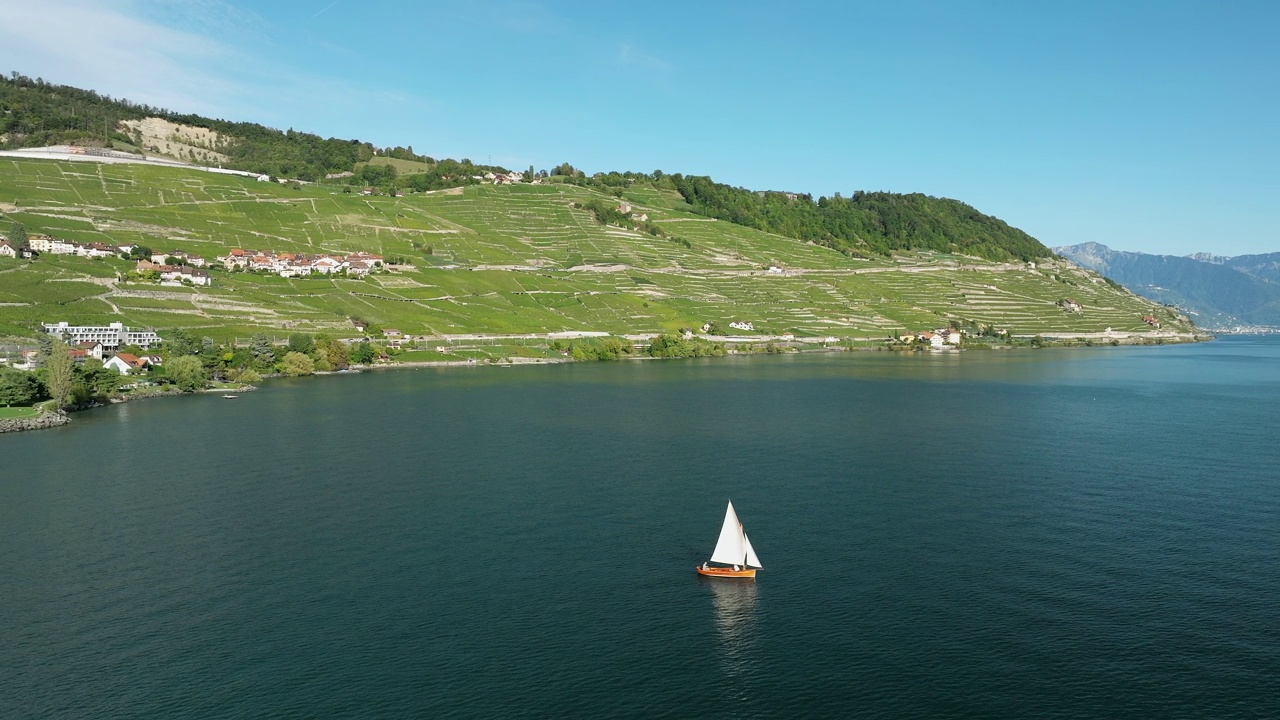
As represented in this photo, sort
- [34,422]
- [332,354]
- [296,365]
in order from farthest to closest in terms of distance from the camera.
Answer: [332,354] < [296,365] < [34,422]

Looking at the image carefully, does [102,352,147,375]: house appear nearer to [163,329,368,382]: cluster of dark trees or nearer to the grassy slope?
[163,329,368,382]: cluster of dark trees

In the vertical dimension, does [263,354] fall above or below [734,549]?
above

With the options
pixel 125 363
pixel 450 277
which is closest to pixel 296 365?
pixel 125 363

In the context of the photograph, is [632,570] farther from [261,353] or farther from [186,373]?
[261,353]

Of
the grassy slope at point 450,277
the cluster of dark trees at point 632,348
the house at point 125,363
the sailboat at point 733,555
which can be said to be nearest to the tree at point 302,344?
the grassy slope at point 450,277

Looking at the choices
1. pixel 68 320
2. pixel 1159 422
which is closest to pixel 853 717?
pixel 1159 422

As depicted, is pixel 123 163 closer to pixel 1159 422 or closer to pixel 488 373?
pixel 488 373
